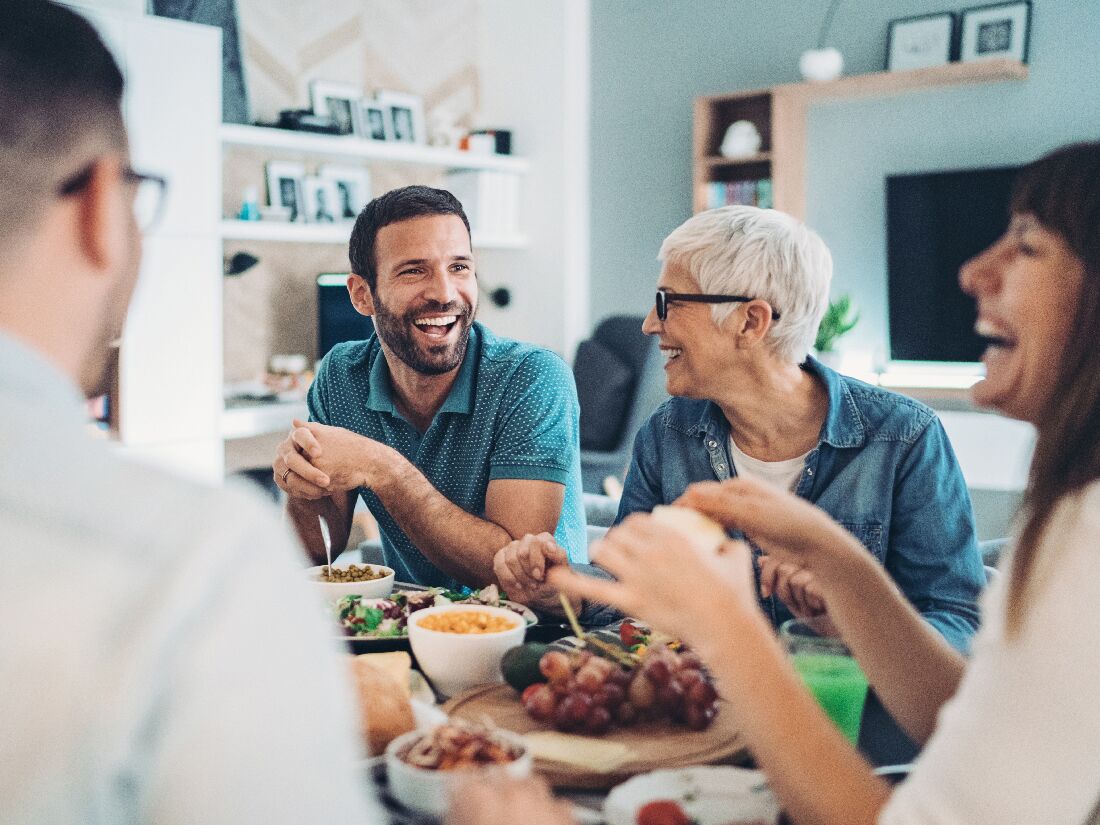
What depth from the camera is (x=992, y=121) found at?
15.0 ft

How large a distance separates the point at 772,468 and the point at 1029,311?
979mm

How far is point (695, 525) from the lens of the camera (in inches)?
43.3

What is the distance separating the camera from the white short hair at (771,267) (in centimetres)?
190

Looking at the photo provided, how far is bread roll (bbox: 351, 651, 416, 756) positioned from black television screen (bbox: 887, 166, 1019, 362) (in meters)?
3.98

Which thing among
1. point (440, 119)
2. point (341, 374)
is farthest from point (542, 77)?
point (341, 374)

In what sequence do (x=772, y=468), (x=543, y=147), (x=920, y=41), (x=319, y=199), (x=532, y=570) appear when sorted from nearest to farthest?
(x=532, y=570), (x=772, y=468), (x=920, y=41), (x=319, y=199), (x=543, y=147)

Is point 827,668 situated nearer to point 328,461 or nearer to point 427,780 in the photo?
point 427,780

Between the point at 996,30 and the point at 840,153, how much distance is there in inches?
33.4

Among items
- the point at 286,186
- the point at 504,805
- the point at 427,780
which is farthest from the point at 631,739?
the point at 286,186

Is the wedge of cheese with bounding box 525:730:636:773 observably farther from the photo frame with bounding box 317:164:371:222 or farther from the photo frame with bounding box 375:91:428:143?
the photo frame with bounding box 375:91:428:143

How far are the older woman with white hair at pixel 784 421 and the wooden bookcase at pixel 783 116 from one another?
2.96 metres

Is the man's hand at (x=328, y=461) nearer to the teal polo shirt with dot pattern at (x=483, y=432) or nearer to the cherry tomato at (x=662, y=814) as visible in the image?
the teal polo shirt with dot pattern at (x=483, y=432)

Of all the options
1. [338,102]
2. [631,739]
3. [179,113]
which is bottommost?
[631,739]

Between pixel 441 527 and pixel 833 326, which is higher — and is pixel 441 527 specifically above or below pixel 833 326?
below
